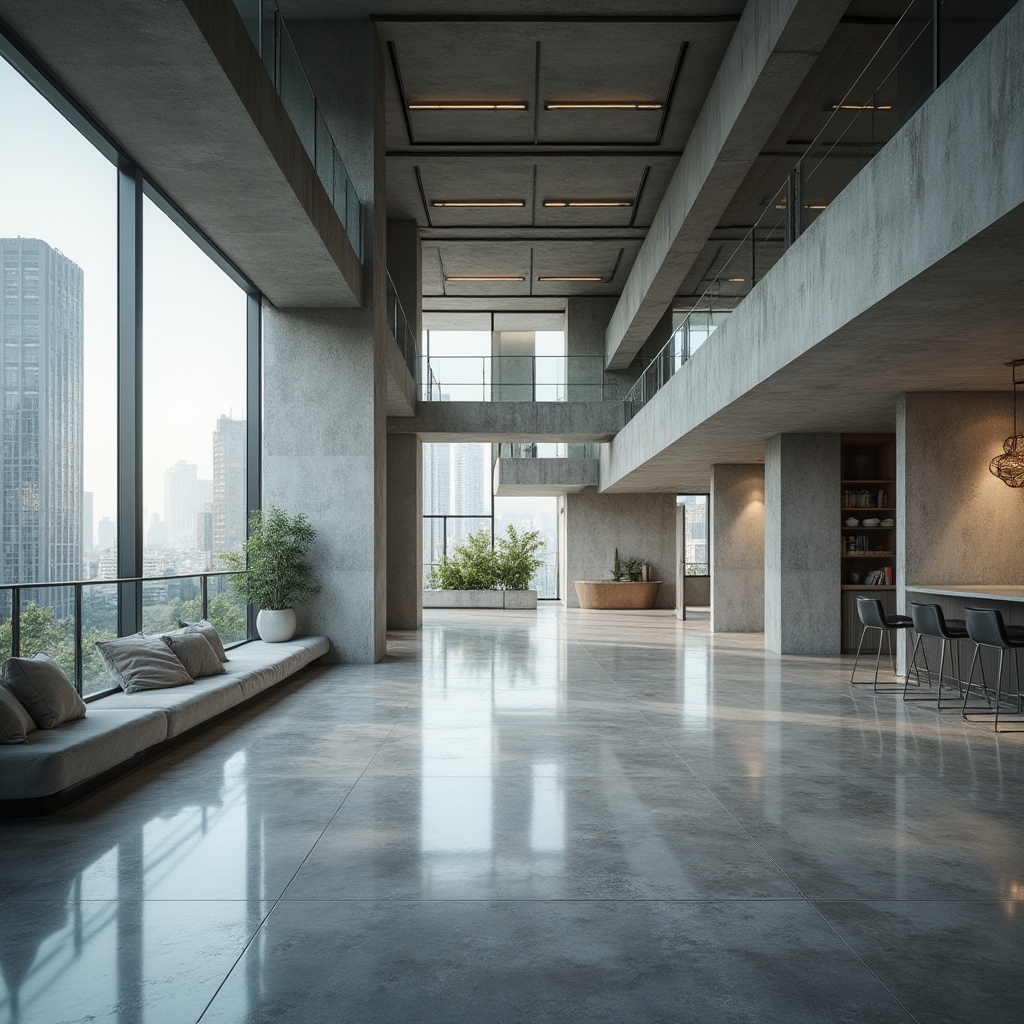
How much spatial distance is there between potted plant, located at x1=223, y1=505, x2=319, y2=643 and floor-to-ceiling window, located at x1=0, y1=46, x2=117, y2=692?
Answer: 8.28ft

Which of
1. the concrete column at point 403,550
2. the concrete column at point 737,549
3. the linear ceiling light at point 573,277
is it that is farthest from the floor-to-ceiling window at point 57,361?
the linear ceiling light at point 573,277

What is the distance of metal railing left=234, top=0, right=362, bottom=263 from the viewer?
26.2 feet

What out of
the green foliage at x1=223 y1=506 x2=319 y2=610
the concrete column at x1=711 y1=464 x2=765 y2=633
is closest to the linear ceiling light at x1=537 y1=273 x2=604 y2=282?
the concrete column at x1=711 y1=464 x2=765 y2=633

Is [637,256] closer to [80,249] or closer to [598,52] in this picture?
[598,52]

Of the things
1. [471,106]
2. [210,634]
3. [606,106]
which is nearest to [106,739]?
[210,634]

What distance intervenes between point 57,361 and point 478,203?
960 centimetres

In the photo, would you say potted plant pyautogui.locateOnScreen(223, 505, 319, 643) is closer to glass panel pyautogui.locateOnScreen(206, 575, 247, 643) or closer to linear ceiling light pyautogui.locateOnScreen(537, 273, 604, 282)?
glass panel pyautogui.locateOnScreen(206, 575, 247, 643)

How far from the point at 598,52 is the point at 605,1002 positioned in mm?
10894

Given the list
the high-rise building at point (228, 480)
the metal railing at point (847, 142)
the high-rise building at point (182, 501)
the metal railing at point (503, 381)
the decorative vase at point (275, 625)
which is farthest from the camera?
the metal railing at point (503, 381)

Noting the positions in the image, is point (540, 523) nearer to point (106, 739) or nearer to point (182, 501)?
point (182, 501)

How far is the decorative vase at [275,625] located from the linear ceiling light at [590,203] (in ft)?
28.7

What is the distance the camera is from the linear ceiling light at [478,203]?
16188 millimetres

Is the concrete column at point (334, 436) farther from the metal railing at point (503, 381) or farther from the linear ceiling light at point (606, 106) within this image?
the metal railing at point (503, 381)

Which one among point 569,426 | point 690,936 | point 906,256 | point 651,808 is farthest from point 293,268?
point 569,426
